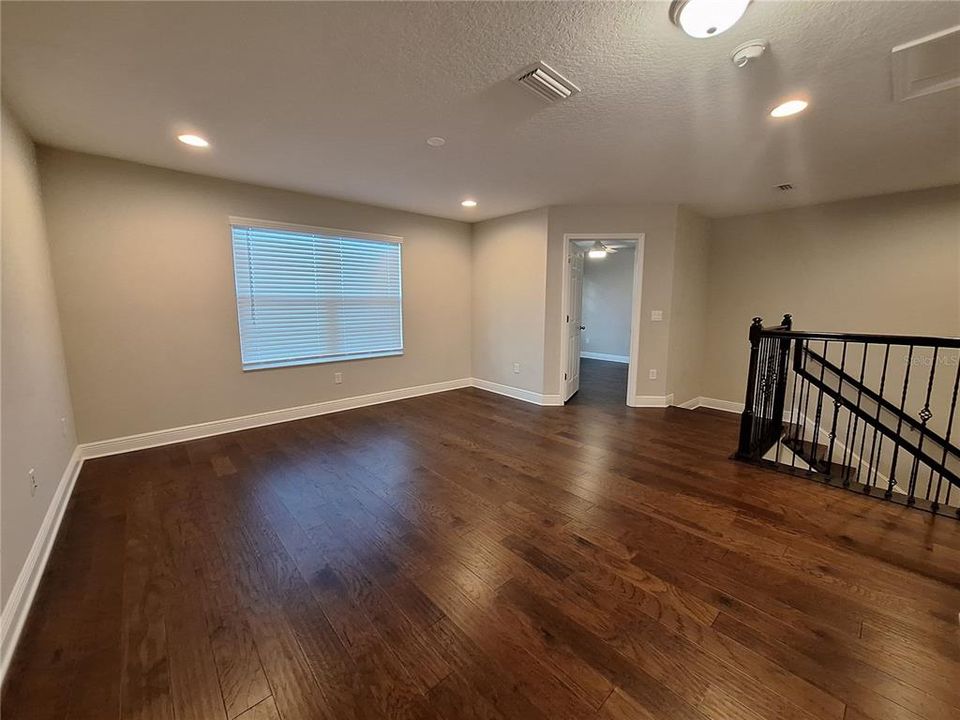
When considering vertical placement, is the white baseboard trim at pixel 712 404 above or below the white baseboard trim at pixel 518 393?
below

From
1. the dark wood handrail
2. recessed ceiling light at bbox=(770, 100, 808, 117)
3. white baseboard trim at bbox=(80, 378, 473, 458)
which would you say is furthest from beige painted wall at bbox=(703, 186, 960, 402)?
white baseboard trim at bbox=(80, 378, 473, 458)

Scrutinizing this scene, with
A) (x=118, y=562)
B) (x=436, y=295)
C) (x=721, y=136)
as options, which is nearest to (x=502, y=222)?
(x=436, y=295)

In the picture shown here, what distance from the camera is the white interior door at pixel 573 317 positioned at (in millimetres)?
4723

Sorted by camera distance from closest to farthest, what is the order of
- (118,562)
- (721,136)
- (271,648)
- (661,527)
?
(271,648), (118,562), (661,527), (721,136)

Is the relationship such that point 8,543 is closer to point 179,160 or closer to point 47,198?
point 47,198

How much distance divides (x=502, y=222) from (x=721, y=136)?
2.82 m

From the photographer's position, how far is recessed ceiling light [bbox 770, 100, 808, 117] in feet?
6.88

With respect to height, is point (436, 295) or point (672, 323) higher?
point (436, 295)

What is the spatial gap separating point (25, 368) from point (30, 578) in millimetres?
1046

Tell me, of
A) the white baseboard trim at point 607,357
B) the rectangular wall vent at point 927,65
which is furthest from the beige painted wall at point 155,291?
the white baseboard trim at point 607,357

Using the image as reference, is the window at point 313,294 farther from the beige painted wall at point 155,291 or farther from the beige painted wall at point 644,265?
the beige painted wall at point 644,265

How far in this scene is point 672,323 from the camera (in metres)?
4.49

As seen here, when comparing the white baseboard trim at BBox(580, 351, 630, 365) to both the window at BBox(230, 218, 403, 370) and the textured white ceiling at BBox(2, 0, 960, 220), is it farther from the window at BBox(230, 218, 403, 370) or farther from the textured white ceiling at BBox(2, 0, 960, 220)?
the window at BBox(230, 218, 403, 370)

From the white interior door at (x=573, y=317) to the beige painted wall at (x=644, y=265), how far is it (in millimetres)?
194
